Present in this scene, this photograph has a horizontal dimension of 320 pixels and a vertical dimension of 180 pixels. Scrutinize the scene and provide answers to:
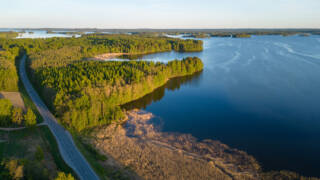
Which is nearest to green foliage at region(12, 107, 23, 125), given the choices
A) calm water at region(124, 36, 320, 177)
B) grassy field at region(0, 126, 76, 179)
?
grassy field at region(0, 126, 76, 179)

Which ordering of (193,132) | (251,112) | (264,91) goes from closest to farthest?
(193,132) < (251,112) < (264,91)

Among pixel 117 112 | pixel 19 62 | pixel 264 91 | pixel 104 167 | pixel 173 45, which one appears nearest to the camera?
pixel 104 167

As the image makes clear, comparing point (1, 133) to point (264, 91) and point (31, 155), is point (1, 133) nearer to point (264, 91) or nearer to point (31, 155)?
point (31, 155)

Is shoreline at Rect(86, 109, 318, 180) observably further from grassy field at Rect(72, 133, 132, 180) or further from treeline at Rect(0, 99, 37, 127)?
treeline at Rect(0, 99, 37, 127)

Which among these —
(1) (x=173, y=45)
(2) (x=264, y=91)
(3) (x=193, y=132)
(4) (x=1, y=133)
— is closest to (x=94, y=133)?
(4) (x=1, y=133)

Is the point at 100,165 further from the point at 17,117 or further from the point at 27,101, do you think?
the point at 27,101

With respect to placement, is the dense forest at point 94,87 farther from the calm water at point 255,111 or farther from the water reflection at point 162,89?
the calm water at point 255,111
